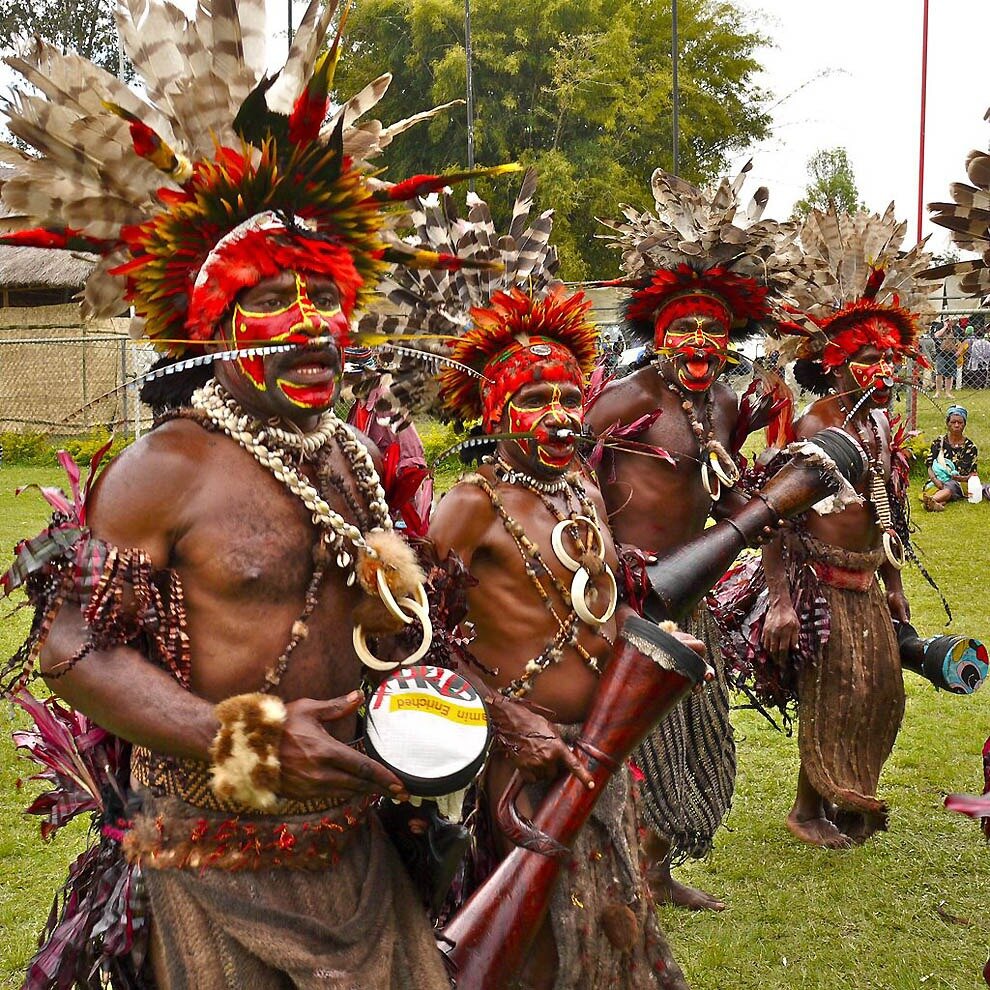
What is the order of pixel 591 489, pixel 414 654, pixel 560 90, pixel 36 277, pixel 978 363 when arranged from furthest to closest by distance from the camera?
1. pixel 560 90
2. pixel 36 277
3. pixel 978 363
4. pixel 591 489
5. pixel 414 654

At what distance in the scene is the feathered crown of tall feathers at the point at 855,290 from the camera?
Answer: 17.8 ft

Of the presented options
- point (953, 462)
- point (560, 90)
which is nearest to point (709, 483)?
point (953, 462)

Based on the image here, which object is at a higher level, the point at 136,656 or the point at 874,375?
the point at 874,375

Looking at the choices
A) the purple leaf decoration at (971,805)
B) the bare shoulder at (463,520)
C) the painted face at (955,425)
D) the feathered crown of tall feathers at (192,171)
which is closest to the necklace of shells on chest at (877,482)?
the bare shoulder at (463,520)

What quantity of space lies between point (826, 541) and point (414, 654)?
3.27m

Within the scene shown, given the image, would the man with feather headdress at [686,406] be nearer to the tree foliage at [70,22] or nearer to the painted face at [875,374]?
the painted face at [875,374]

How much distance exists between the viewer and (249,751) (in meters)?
2.12

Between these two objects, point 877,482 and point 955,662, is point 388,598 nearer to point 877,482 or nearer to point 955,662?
point 877,482

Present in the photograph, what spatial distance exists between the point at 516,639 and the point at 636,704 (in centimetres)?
52

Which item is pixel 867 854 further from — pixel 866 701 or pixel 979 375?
pixel 979 375

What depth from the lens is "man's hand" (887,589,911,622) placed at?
5570 mm

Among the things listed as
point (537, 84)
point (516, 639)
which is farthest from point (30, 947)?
point (537, 84)

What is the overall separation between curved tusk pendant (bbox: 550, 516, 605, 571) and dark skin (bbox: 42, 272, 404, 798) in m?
1.03

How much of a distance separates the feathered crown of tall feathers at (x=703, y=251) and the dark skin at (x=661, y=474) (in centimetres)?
17
